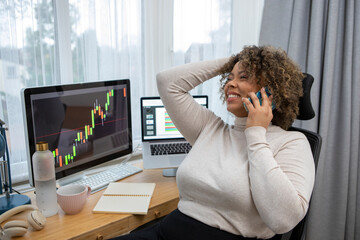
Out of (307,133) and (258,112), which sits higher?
(258,112)

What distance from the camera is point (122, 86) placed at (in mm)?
1651

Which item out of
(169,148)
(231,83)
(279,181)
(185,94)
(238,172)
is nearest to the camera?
(279,181)

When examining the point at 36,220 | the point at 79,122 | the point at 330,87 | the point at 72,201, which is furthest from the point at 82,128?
the point at 330,87

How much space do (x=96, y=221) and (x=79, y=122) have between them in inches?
18.7

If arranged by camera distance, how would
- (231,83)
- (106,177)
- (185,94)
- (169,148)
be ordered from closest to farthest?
1. (231,83)
2. (185,94)
3. (106,177)
4. (169,148)

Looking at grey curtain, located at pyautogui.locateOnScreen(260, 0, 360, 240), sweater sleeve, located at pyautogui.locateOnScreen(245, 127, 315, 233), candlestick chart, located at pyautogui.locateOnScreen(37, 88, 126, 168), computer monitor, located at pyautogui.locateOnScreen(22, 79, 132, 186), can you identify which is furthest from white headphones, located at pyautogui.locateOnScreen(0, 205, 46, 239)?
grey curtain, located at pyautogui.locateOnScreen(260, 0, 360, 240)

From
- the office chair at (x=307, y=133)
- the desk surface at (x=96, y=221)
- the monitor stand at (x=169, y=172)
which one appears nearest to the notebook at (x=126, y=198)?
the desk surface at (x=96, y=221)

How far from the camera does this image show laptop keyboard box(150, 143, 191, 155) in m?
1.76

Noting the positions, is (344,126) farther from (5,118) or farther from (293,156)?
(5,118)

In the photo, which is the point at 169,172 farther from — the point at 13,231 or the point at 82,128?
the point at 13,231

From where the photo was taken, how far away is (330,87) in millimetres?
1970

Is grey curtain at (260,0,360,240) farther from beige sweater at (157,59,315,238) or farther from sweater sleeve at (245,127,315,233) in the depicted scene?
sweater sleeve at (245,127,315,233)

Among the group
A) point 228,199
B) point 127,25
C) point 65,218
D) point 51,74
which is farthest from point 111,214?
point 127,25

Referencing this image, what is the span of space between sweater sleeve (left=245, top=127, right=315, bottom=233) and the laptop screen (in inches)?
28.0
